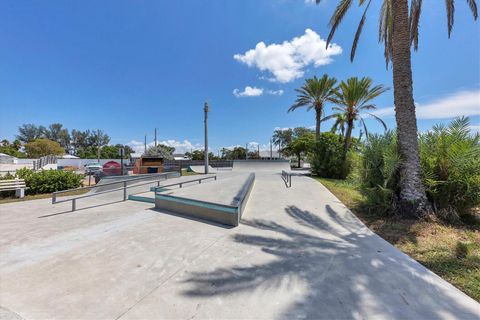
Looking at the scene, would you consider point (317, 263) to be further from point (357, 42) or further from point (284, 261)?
point (357, 42)

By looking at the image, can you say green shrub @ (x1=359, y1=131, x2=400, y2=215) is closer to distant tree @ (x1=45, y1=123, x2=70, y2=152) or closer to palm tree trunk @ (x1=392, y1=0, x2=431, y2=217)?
palm tree trunk @ (x1=392, y1=0, x2=431, y2=217)

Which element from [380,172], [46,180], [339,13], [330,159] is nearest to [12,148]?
[46,180]

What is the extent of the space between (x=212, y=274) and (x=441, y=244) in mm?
4491

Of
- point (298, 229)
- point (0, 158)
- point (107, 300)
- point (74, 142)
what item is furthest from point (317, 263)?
point (74, 142)

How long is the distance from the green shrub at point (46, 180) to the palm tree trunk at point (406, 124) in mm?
14152

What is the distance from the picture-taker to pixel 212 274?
3.11 m

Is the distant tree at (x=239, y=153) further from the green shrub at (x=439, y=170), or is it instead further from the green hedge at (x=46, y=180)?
the green shrub at (x=439, y=170)

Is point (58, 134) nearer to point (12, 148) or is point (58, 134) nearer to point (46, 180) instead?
point (12, 148)

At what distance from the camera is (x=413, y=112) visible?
613 cm

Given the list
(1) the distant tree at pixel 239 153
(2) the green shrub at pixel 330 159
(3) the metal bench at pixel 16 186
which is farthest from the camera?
(1) the distant tree at pixel 239 153

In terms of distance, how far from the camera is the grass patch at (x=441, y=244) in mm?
3131

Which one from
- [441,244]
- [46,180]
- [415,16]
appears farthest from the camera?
[46,180]

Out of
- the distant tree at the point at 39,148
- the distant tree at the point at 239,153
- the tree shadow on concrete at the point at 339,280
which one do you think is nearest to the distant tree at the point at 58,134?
the distant tree at the point at 39,148

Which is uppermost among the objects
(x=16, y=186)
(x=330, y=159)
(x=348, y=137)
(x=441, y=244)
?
(x=348, y=137)
